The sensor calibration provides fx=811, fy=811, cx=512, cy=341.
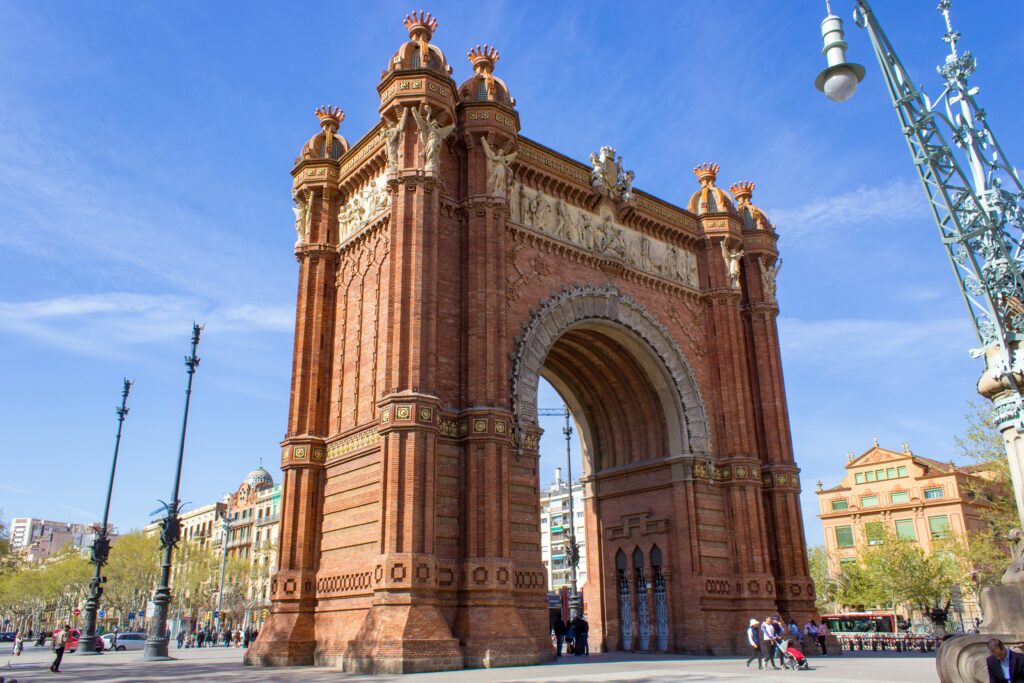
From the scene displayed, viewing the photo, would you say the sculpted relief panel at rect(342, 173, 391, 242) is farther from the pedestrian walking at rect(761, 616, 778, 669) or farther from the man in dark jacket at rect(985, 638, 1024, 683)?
the man in dark jacket at rect(985, 638, 1024, 683)

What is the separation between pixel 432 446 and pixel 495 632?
4623mm

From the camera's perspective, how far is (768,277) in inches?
1259

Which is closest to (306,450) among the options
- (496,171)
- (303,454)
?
(303,454)

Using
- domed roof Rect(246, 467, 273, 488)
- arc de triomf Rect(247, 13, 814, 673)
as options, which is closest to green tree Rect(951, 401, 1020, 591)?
arc de triomf Rect(247, 13, 814, 673)

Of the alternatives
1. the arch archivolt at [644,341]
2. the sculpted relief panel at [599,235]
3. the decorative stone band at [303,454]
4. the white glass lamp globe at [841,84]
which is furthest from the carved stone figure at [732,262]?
the white glass lamp globe at [841,84]

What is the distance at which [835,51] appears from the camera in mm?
12500

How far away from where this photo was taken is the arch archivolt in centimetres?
2544

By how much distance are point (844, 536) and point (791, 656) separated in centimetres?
5406

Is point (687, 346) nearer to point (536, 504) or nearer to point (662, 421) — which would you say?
point (662, 421)

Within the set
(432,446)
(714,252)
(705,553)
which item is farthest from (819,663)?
(714,252)

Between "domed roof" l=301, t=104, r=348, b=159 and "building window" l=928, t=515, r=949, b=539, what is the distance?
2119 inches

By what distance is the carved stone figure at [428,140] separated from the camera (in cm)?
2241

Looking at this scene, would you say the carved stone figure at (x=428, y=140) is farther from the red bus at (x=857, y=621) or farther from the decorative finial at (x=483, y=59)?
the red bus at (x=857, y=621)

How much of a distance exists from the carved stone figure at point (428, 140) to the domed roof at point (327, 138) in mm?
5312
